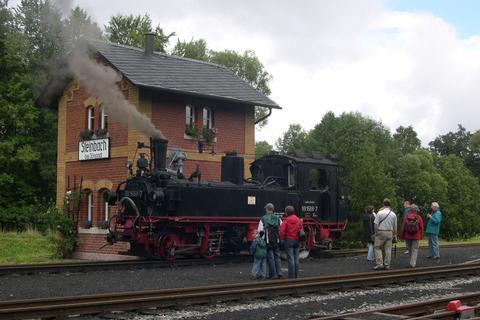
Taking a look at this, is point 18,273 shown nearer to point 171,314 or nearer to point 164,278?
point 164,278

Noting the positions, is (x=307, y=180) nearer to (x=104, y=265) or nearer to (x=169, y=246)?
(x=169, y=246)

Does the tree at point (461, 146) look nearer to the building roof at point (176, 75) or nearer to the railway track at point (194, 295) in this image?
the building roof at point (176, 75)

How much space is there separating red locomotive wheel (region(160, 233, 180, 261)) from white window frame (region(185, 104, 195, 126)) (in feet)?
23.7

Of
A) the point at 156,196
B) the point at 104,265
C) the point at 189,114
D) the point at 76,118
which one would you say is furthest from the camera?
the point at 76,118

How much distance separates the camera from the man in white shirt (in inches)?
577

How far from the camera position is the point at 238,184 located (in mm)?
17984

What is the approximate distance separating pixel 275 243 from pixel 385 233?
3008 mm

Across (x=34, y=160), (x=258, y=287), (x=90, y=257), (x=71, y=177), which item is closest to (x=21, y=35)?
(x=34, y=160)

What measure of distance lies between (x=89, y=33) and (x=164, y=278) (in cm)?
821

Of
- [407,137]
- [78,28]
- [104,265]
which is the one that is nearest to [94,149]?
[78,28]

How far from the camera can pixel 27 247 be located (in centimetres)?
2316

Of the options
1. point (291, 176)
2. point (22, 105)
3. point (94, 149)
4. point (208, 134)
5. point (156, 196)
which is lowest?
point (156, 196)

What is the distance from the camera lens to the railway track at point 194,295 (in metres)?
8.36

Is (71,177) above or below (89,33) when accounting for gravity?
below
